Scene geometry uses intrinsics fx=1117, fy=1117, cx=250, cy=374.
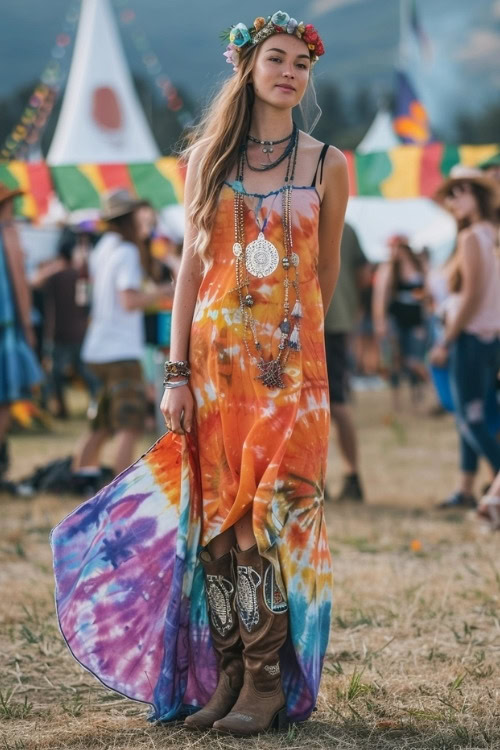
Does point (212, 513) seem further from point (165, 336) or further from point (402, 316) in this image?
point (402, 316)

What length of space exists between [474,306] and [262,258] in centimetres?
363

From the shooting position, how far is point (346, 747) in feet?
9.80

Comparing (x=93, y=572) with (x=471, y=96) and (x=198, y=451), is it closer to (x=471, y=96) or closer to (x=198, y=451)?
(x=198, y=451)

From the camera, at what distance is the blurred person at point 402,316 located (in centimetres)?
1236

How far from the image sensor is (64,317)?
1210 cm

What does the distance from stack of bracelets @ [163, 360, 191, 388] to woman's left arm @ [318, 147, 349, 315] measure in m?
0.47

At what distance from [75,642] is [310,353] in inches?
41.8

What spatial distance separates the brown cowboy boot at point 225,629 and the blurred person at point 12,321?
4.44 m

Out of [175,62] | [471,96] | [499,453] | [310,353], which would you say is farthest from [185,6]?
[310,353]

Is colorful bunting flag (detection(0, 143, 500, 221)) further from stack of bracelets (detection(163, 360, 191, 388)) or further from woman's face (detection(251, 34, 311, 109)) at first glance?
stack of bracelets (detection(163, 360, 191, 388))

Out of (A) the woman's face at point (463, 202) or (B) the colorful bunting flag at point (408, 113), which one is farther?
(B) the colorful bunting flag at point (408, 113)

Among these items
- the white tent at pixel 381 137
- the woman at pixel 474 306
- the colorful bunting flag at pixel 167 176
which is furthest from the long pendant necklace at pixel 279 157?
the white tent at pixel 381 137

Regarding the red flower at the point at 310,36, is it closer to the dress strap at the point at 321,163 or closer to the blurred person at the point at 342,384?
the dress strap at the point at 321,163

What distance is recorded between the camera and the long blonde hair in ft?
10.4
